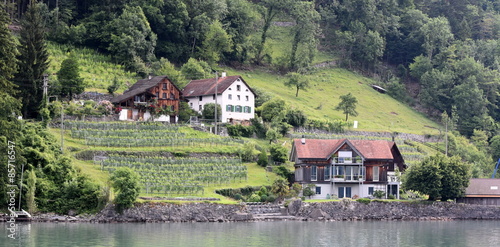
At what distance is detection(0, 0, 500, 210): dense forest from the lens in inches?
4370

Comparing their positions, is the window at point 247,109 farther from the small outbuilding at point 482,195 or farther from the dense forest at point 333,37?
the small outbuilding at point 482,195

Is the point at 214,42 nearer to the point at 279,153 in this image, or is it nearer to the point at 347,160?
the point at 279,153

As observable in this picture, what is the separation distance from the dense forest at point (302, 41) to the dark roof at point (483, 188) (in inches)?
1113

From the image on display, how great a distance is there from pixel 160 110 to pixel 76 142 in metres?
17.3

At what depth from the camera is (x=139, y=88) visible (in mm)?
97562

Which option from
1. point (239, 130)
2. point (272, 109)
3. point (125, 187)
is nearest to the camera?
point (125, 187)

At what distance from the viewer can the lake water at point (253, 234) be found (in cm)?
5353

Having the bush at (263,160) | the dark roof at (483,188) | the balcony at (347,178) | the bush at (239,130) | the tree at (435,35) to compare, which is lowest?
the dark roof at (483,188)

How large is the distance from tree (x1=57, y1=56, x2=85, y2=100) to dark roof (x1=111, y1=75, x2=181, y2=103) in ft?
16.2

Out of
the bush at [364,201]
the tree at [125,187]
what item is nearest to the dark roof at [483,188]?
the bush at [364,201]

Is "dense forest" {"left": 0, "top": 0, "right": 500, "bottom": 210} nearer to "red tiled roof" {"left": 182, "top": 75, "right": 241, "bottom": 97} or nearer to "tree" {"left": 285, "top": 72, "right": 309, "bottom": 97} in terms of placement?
"red tiled roof" {"left": 182, "top": 75, "right": 241, "bottom": 97}

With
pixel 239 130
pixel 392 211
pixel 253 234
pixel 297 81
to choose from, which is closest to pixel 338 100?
pixel 297 81

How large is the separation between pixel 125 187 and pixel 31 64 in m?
24.1

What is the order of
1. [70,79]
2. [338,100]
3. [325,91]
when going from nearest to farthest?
[70,79] → [338,100] → [325,91]
